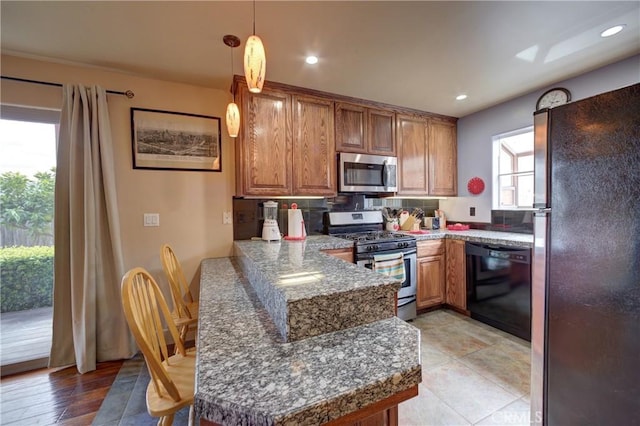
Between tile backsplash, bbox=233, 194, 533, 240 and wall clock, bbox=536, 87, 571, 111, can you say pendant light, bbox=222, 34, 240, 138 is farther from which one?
wall clock, bbox=536, 87, 571, 111

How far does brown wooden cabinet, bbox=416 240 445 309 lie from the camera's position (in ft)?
9.60

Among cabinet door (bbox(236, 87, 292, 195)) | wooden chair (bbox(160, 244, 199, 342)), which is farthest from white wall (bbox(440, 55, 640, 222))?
wooden chair (bbox(160, 244, 199, 342))

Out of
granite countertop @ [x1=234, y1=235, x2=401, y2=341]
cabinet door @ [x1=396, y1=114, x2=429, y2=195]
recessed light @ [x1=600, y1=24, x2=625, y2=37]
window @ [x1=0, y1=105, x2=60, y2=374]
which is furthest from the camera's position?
cabinet door @ [x1=396, y1=114, x2=429, y2=195]

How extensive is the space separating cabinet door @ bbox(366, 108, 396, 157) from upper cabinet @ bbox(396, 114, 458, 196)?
0.29ft

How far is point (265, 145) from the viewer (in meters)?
2.45

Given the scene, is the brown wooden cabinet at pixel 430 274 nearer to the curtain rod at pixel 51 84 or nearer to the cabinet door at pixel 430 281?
the cabinet door at pixel 430 281

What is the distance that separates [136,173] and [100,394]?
1.65m

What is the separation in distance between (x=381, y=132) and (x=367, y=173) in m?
0.53

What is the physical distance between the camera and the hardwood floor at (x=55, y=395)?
1.61 meters

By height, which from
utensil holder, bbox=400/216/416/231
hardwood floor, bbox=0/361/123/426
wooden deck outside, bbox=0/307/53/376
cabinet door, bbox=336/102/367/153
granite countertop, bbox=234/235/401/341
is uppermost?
cabinet door, bbox=336/102/367/153

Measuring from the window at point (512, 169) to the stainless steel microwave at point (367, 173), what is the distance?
3.96 feet

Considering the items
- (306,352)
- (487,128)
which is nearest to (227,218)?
(306,352)

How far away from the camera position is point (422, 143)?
11.0 feet

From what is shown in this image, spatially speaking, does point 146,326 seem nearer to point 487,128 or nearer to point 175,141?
point 175,141
